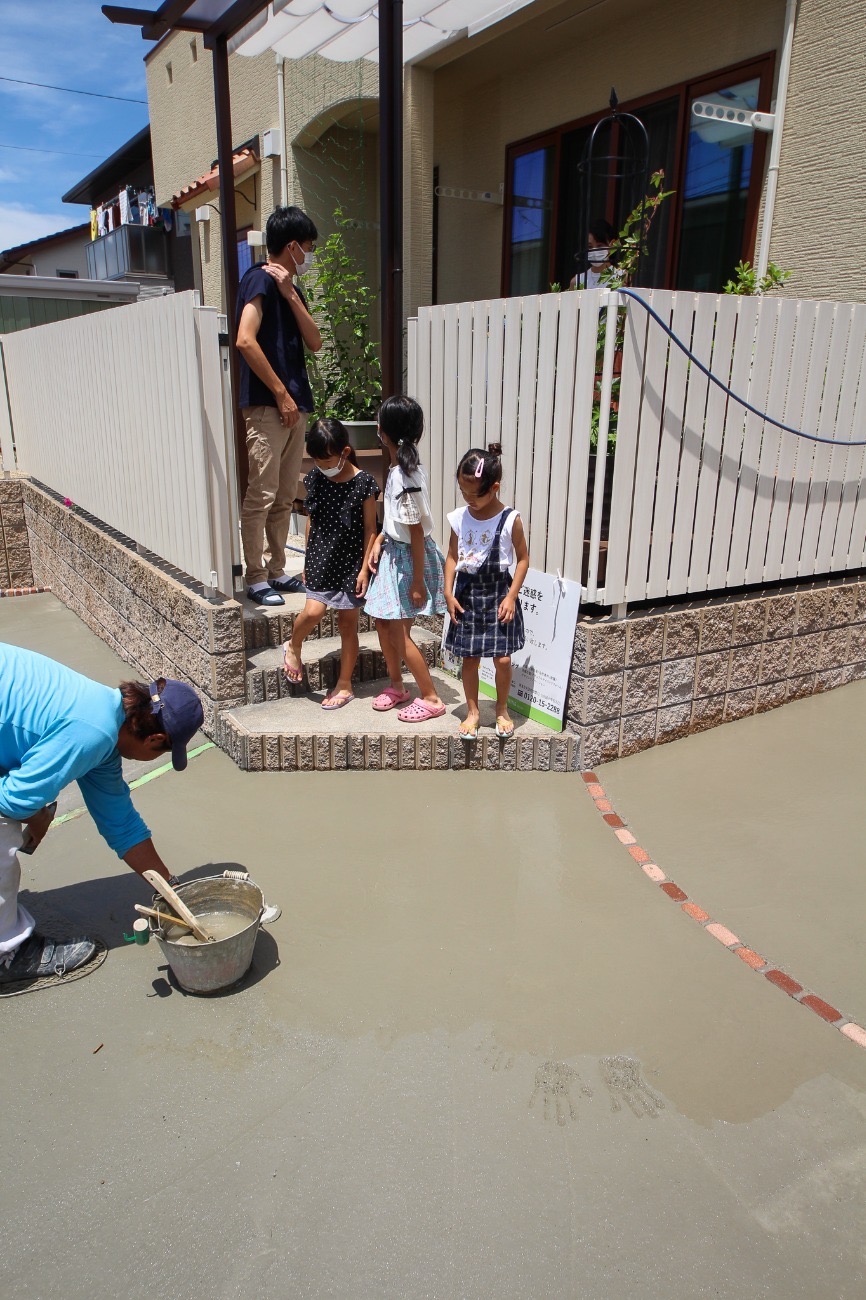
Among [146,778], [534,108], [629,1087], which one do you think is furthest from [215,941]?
[534,108]

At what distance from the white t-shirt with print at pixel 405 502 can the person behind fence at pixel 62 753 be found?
1.62 m

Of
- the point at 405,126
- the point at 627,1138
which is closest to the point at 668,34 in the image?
the point at 405,126

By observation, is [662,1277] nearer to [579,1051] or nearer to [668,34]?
[579,1051]

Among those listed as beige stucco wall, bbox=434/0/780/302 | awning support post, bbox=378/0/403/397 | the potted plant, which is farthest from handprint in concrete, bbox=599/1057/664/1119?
beige stucco wall, bbox=434/0/780/302

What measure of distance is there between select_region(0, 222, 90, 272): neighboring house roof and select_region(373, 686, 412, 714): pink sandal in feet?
102

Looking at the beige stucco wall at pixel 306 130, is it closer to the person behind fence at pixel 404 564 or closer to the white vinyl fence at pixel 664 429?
the white vinyl fence at pixel 664 429

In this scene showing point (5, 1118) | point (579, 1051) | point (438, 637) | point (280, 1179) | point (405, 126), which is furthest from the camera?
point (405, 126)

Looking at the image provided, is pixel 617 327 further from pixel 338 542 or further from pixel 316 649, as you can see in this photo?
pixel 316 649

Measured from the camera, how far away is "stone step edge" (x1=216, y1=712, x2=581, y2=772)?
4055 mm

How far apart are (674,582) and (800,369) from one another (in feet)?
4.27

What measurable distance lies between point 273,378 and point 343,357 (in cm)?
364

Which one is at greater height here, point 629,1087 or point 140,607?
point 140,607

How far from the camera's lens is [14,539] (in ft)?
28.7

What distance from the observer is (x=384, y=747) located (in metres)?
4.09
